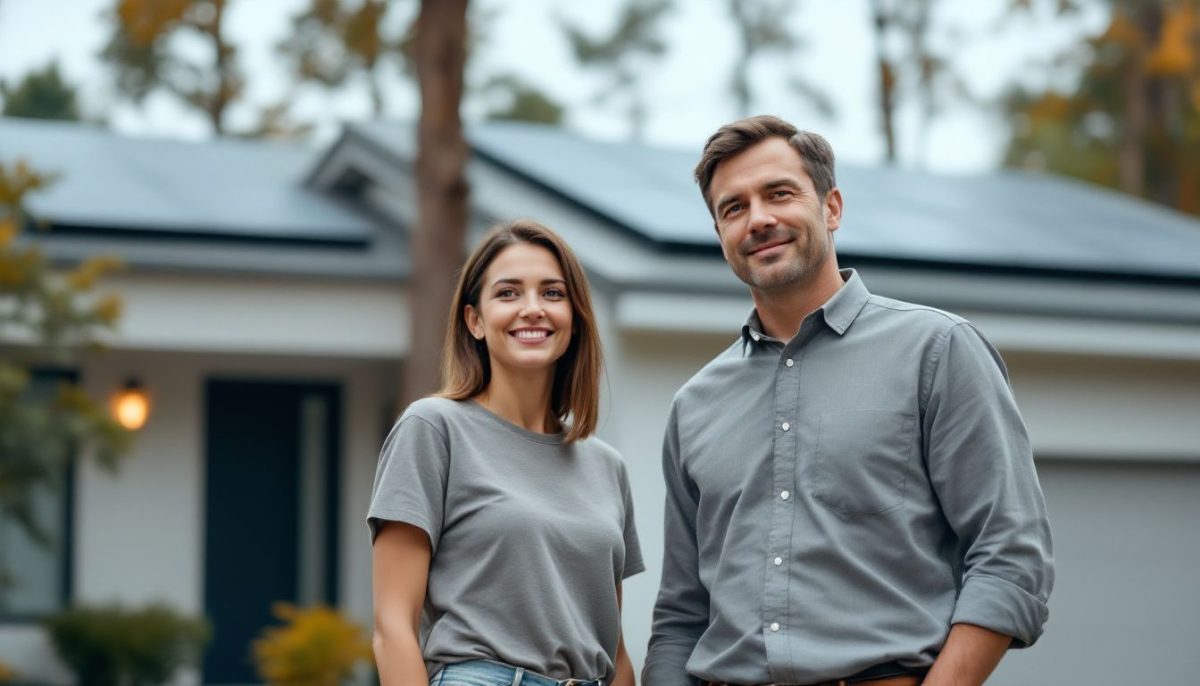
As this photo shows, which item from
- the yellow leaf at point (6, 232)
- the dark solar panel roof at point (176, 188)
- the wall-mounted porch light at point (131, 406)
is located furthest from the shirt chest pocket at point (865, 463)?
the wall-mounted porch light at point (131, 406)

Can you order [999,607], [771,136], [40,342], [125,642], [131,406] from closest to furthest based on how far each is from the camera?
[999,607] < [771,136] < [40,342] < [125,642] < [131,406]

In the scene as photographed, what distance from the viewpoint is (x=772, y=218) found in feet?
10.6

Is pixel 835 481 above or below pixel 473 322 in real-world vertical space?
below

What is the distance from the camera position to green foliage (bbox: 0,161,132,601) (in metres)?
9.22

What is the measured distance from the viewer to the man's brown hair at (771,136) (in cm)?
332

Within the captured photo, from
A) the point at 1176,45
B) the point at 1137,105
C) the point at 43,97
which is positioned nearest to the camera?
the point at 1176,45

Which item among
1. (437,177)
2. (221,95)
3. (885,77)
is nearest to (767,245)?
(437,177)

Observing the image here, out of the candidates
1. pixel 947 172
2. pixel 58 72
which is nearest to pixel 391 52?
pixel 58 72

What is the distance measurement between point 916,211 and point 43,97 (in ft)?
57.5

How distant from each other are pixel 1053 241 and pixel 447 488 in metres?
7.81

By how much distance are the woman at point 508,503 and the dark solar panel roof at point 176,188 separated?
6.73 metres

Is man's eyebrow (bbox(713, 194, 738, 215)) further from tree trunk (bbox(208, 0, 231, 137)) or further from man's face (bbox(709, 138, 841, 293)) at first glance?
tree trunk (bbox(208, 0, 231, 137))

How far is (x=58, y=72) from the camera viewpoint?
25047mm

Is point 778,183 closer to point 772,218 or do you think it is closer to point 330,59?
point 772,218
